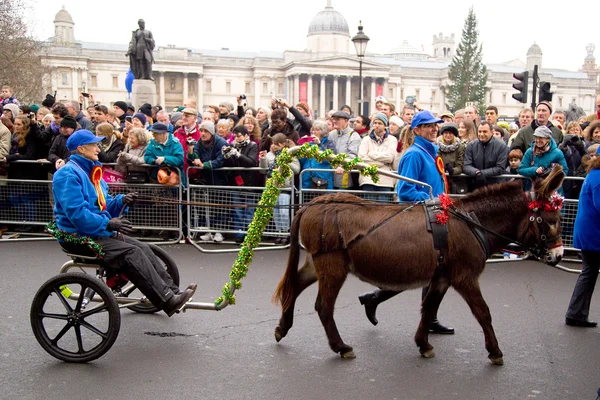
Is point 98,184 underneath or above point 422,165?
underneath

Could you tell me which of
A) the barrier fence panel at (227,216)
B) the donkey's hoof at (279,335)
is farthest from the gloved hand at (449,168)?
the donkey's hoof at (279,335)

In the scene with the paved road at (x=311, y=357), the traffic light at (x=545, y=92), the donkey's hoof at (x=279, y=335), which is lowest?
the paved road at (x=311, y=357)

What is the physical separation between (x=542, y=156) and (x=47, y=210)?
28.9ft

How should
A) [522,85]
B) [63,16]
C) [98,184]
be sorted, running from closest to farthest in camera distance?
[98,184] < [522,85] < [63,16]

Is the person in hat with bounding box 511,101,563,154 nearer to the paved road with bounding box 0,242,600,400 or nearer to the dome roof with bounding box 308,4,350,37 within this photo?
the paved road with bounding box 0,242,600,400

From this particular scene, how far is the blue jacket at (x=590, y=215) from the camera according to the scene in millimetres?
6234

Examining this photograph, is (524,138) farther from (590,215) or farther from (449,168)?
(590,215)

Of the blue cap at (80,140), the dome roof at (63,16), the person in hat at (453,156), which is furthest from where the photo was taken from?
the dome roof at (63,16)

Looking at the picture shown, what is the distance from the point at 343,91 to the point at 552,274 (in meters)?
105

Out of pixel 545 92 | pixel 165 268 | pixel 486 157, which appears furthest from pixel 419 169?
pixel 545 92

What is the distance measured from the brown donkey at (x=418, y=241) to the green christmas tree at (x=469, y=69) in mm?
84781

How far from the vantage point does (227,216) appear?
417 inches

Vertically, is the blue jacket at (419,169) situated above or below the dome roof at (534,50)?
below

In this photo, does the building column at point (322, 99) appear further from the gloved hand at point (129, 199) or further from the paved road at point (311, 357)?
the gloved hand at point (129, 199)
